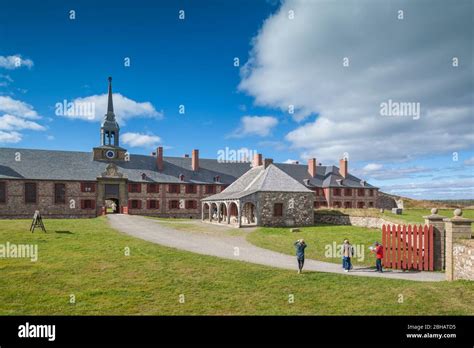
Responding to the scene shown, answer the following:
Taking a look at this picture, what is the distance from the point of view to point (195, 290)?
10078mm

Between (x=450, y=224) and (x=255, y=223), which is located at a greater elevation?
(x=450, y=224)

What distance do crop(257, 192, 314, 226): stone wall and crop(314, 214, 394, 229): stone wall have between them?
1904mm

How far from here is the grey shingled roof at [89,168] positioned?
40.5 metres

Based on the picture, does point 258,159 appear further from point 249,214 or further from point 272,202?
point 272,202

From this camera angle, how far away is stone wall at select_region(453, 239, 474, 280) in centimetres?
1066

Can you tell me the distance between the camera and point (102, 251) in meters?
15.2

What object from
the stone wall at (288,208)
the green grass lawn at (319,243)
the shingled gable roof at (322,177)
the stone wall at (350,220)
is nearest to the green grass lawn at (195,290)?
the green grass lawn at (319,243)

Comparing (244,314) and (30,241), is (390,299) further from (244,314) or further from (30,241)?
(30,241)

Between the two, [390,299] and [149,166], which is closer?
[390,299]

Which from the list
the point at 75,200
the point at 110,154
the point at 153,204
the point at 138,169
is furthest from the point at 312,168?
the point at 75,200

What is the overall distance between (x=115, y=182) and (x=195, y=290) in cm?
3665

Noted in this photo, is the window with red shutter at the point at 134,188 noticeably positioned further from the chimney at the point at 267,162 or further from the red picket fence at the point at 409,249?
the red picket fence at the point at 409,249
